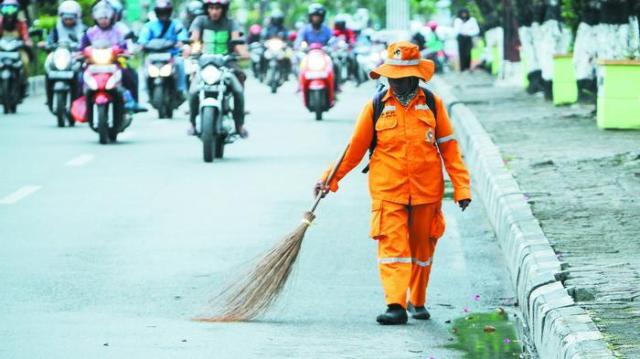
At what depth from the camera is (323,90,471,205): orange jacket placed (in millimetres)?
8383

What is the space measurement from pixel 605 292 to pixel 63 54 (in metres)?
15.5

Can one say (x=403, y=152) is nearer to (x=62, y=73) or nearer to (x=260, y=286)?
(x=260, y=286)

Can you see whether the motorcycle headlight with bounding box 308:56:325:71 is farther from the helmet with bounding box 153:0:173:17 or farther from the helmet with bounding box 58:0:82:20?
the helmet with bounding box 58:0:82:20

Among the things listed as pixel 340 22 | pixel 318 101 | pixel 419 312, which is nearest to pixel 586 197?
pixel 419 312

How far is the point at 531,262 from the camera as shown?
873 cm

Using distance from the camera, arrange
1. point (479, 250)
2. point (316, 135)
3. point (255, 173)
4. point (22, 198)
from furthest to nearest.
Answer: point (316, 135) < point (255, 173) < point (22, 198) < point (479, 250)

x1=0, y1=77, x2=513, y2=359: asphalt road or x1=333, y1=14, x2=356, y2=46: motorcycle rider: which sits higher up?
x1=0, y1=77, x2=513, y2=359: asphalt road

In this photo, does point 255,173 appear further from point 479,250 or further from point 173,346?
point 173,346

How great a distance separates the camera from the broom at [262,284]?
8375 mm

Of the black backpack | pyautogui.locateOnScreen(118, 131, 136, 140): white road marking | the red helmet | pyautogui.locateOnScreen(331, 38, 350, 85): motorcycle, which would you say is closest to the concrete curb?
the black backpack

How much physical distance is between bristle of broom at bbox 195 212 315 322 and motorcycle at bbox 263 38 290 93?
28838mm

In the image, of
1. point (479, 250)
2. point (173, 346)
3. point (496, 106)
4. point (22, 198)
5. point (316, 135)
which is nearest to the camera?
point (173, 346)

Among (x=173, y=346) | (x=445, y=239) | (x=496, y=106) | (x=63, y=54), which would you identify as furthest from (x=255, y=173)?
(x=496, y=106)

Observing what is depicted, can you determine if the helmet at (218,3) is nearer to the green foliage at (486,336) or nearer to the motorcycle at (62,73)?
the motorcycle at (62,73)
